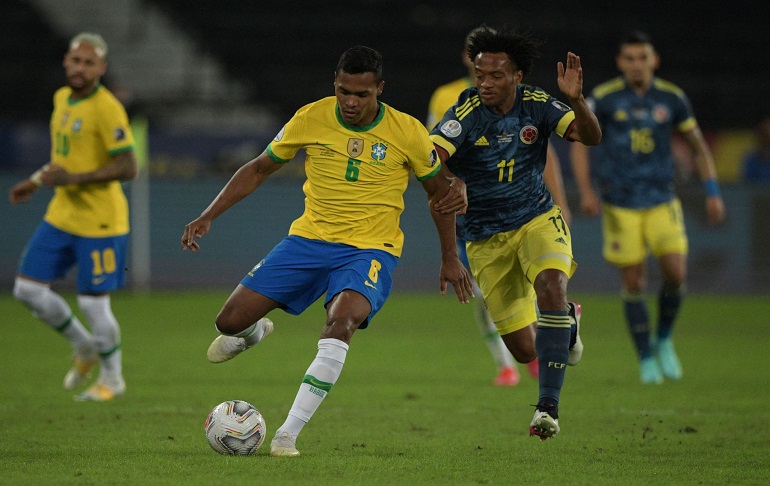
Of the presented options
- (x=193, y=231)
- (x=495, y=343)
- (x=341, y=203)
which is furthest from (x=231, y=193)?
(x=495, y=343)

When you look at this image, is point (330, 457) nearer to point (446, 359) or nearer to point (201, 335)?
point (446, 359)

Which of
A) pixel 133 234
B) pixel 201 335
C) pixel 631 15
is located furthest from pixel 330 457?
pixel 631 15

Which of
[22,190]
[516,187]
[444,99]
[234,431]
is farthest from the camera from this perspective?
[444,99]

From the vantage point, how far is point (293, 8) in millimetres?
22891

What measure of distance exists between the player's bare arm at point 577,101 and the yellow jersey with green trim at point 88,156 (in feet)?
11.9

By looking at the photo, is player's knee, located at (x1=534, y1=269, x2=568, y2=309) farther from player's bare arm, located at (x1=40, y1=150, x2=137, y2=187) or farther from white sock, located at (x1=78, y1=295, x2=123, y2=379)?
white sock, located at (x1=78, y1=295, x2=123, y2=379)

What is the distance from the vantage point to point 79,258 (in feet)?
28.3

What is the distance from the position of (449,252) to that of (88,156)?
3.48 metres

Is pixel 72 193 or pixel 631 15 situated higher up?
pixel 631 15

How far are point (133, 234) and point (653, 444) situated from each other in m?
12.5

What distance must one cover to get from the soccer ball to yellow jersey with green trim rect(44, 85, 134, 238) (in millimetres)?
Result: 3103

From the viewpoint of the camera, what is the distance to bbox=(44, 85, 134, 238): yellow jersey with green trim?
28.3 feet

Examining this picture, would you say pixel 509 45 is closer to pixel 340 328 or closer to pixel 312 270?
pixel 312 270

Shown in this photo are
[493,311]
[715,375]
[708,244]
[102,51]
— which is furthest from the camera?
[708,244]
